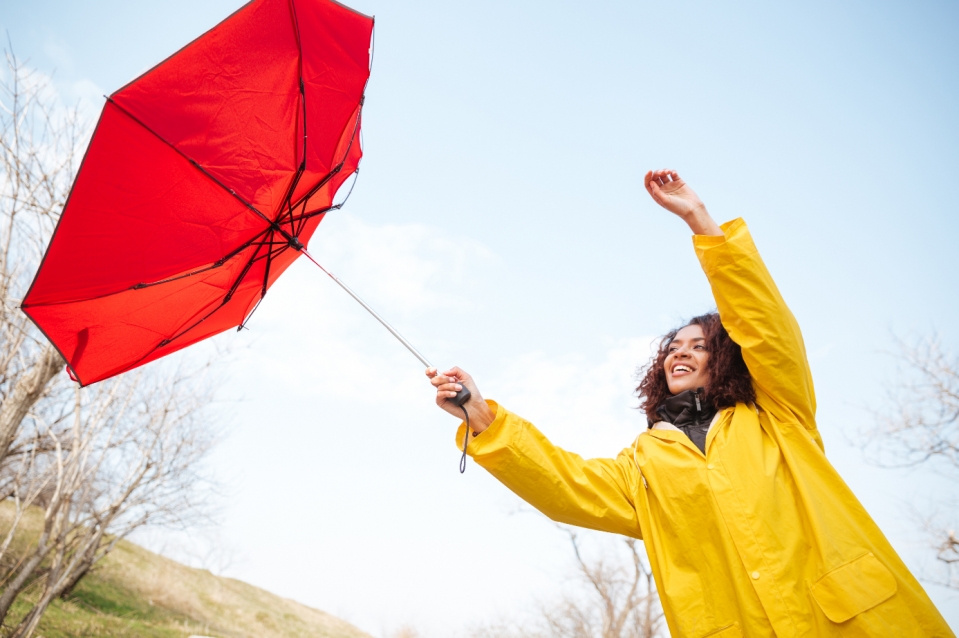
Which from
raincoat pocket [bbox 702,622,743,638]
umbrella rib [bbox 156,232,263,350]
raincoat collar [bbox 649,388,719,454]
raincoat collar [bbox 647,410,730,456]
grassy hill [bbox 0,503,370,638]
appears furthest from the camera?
grassy hill [bbox 0,503,370,638]

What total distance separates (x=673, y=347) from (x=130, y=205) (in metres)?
2.71

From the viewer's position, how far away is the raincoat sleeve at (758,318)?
78.2 inches

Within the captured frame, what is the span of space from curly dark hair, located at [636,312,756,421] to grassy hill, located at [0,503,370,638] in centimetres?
1231

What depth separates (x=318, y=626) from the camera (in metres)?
25.0

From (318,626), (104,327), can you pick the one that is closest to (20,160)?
(104,327)

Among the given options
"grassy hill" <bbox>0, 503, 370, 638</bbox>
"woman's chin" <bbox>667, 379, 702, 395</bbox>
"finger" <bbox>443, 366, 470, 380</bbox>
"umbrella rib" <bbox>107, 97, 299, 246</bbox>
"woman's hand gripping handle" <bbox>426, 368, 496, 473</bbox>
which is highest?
"umbrella rib" <bbox>107, 97, 299, 246</bbox>

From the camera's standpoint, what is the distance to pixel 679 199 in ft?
7.40

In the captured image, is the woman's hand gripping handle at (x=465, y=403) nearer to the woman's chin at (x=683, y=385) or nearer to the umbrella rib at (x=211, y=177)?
the woman's chin at (x=683, y=385)

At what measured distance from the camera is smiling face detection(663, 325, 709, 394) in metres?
2.47

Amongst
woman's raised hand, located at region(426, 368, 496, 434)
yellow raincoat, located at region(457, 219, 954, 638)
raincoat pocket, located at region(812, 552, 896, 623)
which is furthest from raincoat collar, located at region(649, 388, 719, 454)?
woman's raised hand, located at region(426, 368, 496, 434)

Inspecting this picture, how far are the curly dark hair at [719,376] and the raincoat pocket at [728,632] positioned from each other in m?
0.83

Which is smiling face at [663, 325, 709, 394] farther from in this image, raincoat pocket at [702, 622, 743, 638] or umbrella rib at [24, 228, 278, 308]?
umbrella rib at [24, 228, 278, 308]

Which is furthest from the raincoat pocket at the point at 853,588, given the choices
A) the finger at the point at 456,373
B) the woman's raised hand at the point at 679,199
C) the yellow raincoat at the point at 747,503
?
the finger at the point at 456,373

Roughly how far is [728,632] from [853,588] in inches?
16.1
